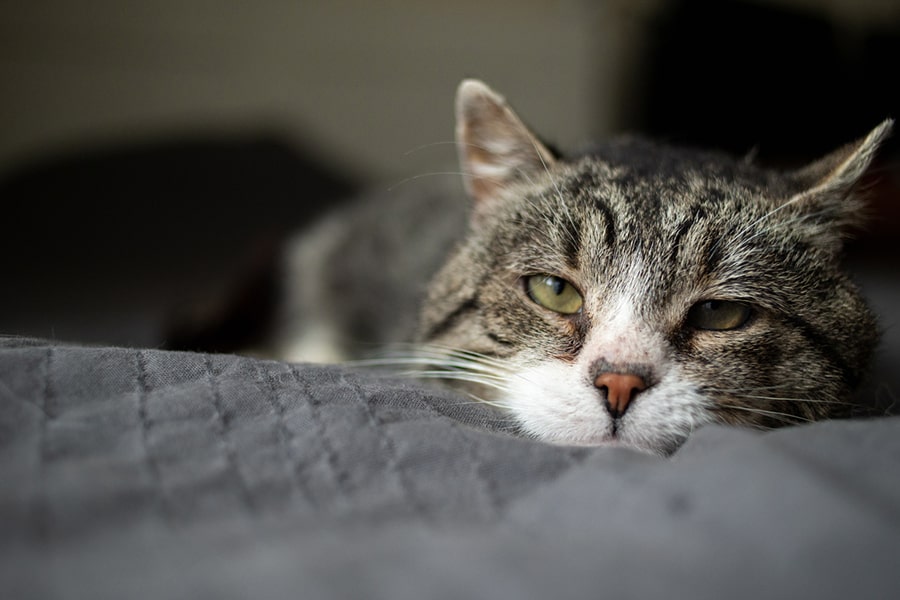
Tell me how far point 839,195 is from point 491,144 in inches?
24.0

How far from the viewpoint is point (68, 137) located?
292 centimetres

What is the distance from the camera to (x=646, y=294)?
98 centimetres

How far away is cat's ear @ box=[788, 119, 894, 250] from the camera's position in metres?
1.06

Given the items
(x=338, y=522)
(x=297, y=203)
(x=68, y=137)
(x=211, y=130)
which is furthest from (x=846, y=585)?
(x=68, y=137)

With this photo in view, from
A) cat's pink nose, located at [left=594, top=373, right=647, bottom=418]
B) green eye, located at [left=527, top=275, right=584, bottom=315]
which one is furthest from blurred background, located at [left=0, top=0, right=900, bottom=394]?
cat's pink nose, located at [left=594, top=373, right=647, bottom=418]

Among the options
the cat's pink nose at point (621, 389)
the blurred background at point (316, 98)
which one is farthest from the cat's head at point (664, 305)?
the blurred background at point (316, 98)

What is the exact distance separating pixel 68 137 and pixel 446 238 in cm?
202

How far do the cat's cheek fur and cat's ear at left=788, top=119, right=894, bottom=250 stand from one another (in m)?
0.41

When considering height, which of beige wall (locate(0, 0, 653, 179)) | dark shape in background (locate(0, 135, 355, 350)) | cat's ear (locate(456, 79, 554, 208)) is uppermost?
cat's ear (locate(456, 79, 554, 208))

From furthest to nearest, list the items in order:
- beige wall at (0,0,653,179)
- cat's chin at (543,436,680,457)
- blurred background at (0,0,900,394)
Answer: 1. beige wall at (0,0,653,179)
2. blurred background at (0,0,900,394)
3. cat's chin at (543,436,680,457)

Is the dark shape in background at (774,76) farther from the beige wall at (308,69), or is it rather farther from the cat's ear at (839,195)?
the cat's ear at (839,195)

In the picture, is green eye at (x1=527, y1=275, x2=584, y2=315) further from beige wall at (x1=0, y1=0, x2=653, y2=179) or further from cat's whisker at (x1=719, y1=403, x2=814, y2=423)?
beige wall at (x1=0, y1=0, x2=653, y2=179)

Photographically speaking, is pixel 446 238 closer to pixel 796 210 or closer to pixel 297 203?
pixel 796 210

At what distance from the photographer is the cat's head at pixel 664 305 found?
907 mm
